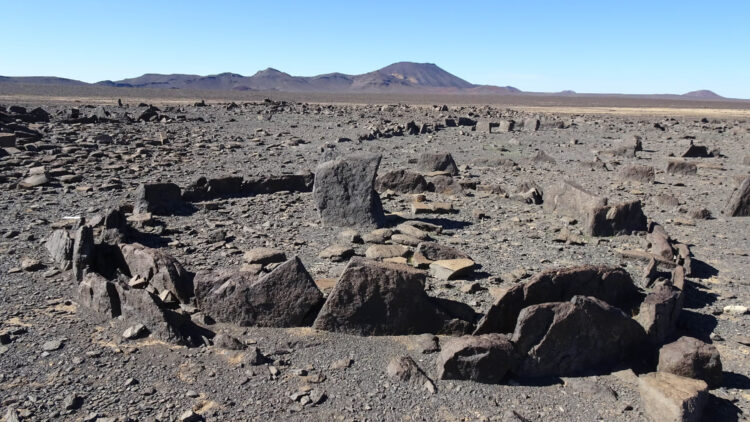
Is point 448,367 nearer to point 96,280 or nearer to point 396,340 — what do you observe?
point 396,340

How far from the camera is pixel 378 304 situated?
17.1 feet

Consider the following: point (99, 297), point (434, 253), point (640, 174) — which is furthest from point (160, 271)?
point (640, 174)

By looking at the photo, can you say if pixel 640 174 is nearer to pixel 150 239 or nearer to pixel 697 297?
pixel 697 297

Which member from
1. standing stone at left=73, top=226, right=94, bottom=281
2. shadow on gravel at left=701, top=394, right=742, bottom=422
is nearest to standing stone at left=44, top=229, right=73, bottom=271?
standing stone at left=73, top=226, right=94, bottom=281

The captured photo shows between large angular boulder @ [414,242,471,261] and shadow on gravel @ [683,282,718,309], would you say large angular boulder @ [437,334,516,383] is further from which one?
shadow on gravel @ [683,282,718,309]

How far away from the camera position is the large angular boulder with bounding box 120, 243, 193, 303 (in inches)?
229

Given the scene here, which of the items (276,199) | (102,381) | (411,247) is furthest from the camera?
(276,199)

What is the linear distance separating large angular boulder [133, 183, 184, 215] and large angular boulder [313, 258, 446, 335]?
5085mm

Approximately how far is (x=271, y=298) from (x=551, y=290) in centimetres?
257

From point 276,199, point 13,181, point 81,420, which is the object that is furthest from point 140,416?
point 13,181

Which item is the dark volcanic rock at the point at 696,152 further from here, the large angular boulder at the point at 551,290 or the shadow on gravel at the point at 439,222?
the large angular boulder at the point at 551,290

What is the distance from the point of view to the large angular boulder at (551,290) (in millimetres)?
5012

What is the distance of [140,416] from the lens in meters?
3.98

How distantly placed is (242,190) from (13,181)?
4540mm
